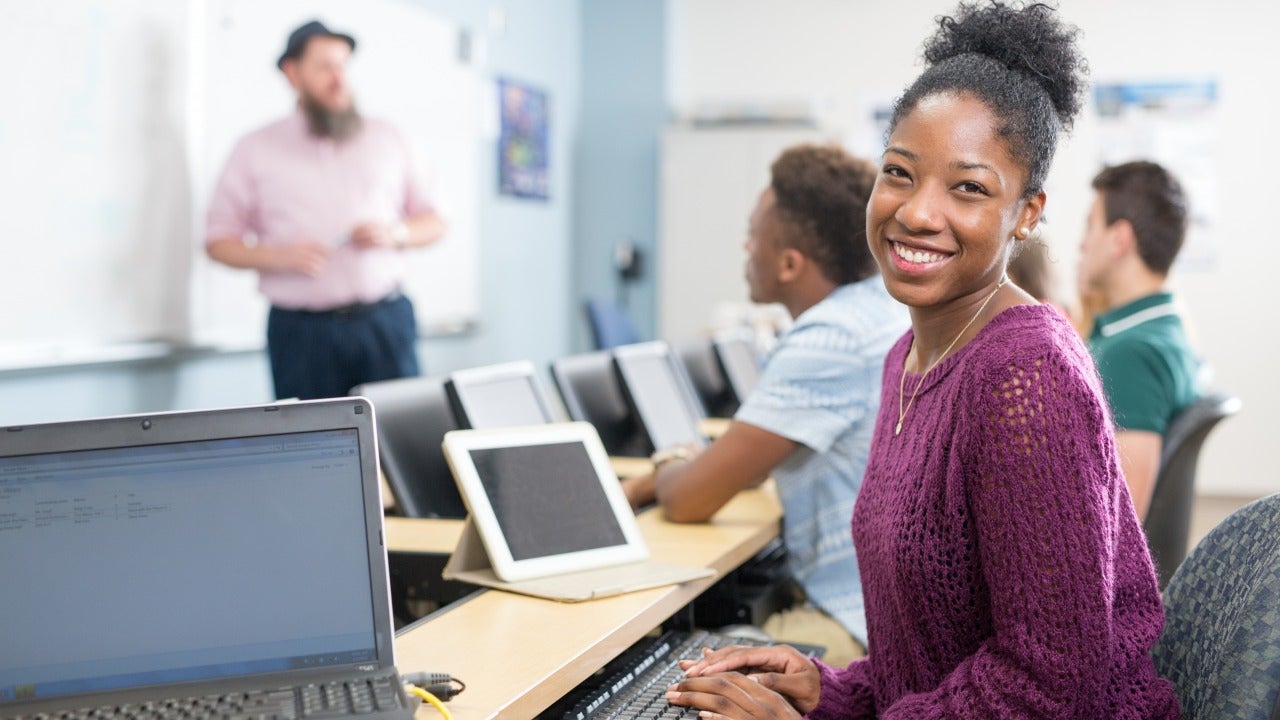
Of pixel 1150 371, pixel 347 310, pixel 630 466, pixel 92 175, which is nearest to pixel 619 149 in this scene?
pixel 347 310

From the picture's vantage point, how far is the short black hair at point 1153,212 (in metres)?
2.92

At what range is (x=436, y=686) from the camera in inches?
46.0

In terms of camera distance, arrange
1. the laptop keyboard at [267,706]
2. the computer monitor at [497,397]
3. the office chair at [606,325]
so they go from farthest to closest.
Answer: the office chair at [606,325]
the computer monitor at [497,397]
the laptop keyboard at [267,706]

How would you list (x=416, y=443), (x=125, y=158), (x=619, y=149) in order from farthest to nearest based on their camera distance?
(x=619, y=149) → (x=125, y=158) → (x=416, y=443)

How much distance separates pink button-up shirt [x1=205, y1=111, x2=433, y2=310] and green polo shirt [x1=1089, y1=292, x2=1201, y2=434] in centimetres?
223

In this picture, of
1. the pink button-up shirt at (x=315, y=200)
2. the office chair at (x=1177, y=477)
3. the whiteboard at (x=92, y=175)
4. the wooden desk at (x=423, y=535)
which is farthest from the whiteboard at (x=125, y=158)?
the office chair at (x=1177, y=477)

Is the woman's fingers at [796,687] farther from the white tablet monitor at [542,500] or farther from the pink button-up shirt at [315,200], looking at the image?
the pink button-up shirt at [315,200]

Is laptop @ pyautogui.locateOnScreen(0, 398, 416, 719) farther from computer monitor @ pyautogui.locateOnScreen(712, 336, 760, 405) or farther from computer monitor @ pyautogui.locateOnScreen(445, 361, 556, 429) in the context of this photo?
computer monitor @ pyautogui.locateOnScreen(712, 336, 760, 405)

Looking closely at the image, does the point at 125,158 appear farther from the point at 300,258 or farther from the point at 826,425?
the point at 826,425

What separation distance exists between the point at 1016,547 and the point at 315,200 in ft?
10.3

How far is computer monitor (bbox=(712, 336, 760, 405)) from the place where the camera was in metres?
3.86

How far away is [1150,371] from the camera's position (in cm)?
268

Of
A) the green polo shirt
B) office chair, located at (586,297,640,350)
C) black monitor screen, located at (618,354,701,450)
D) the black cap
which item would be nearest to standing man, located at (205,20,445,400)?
the black cap

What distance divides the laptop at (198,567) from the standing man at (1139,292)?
198 centimetres
